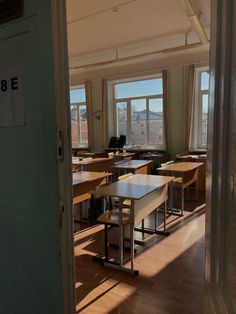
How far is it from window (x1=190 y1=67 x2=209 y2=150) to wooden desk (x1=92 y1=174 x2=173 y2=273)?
3541 mm

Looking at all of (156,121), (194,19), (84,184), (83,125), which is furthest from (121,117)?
(84,184)

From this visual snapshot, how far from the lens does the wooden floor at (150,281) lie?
2176 millimetres

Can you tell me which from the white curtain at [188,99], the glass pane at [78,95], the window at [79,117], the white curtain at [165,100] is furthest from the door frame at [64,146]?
the glass pane at [78,95]

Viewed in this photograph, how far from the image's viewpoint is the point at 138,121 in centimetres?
798

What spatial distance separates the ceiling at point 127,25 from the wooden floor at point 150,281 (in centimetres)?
366

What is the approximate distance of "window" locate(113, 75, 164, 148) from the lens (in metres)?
7.53

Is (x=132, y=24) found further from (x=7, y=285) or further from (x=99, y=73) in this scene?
(x=7, y=285)

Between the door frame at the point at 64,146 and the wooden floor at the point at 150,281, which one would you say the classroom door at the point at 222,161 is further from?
the wooden floor at the point at 150,281

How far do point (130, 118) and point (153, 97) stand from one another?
3.28 ft

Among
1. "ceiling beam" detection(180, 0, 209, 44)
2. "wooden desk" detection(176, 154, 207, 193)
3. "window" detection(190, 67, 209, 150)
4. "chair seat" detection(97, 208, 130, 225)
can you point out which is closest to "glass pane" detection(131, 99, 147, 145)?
"window" detection(190, 67, 209, 150)

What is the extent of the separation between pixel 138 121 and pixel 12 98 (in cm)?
676

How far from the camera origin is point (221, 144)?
513 mm

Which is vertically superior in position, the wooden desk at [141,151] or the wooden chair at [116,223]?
the wooden desk at [141,151]

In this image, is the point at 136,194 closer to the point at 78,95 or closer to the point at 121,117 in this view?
the point at 121,117
